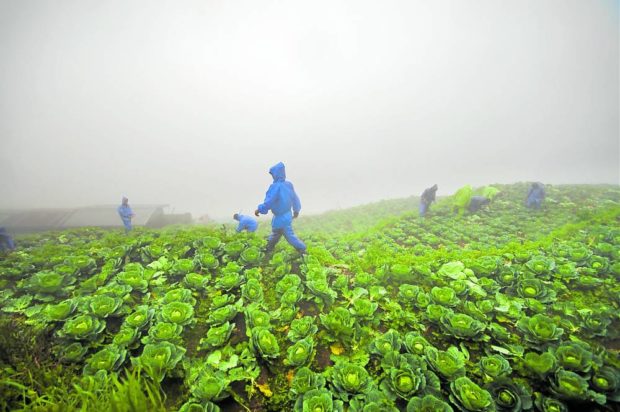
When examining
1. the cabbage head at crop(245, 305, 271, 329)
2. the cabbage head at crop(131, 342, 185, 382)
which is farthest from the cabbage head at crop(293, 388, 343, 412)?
the cabbage head at crop(131, 342, 185, 382)

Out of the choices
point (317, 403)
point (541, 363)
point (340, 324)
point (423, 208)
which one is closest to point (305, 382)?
point (317, 403)

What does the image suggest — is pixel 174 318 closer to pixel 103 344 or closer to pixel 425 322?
pixel 103 344

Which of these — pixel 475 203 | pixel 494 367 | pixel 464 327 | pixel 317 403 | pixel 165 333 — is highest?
pixel 165 333

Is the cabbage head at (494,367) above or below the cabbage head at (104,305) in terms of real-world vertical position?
below

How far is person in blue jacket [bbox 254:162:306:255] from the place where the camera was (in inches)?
270

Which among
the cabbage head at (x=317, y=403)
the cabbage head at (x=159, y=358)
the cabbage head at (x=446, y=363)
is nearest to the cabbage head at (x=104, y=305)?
the cabbage head at (x=159, y=358)

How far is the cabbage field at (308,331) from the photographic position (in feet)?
9.76

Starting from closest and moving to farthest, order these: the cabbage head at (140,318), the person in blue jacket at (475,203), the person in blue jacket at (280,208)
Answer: the cabbage head at (140,318), the person in blue jacket at (280,208), the person in blue jacket at (475,203)

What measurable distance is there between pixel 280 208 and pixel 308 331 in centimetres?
383

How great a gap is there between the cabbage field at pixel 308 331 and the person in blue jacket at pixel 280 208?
0.65m

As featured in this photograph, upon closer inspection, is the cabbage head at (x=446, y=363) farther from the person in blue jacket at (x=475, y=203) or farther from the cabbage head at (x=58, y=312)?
the person in blue jacket at (x=475, y=203)

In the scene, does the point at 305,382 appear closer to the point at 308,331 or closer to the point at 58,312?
the point at 308,331

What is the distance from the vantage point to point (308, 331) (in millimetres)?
3941

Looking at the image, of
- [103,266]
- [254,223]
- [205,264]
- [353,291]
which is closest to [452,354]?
[353,291]
